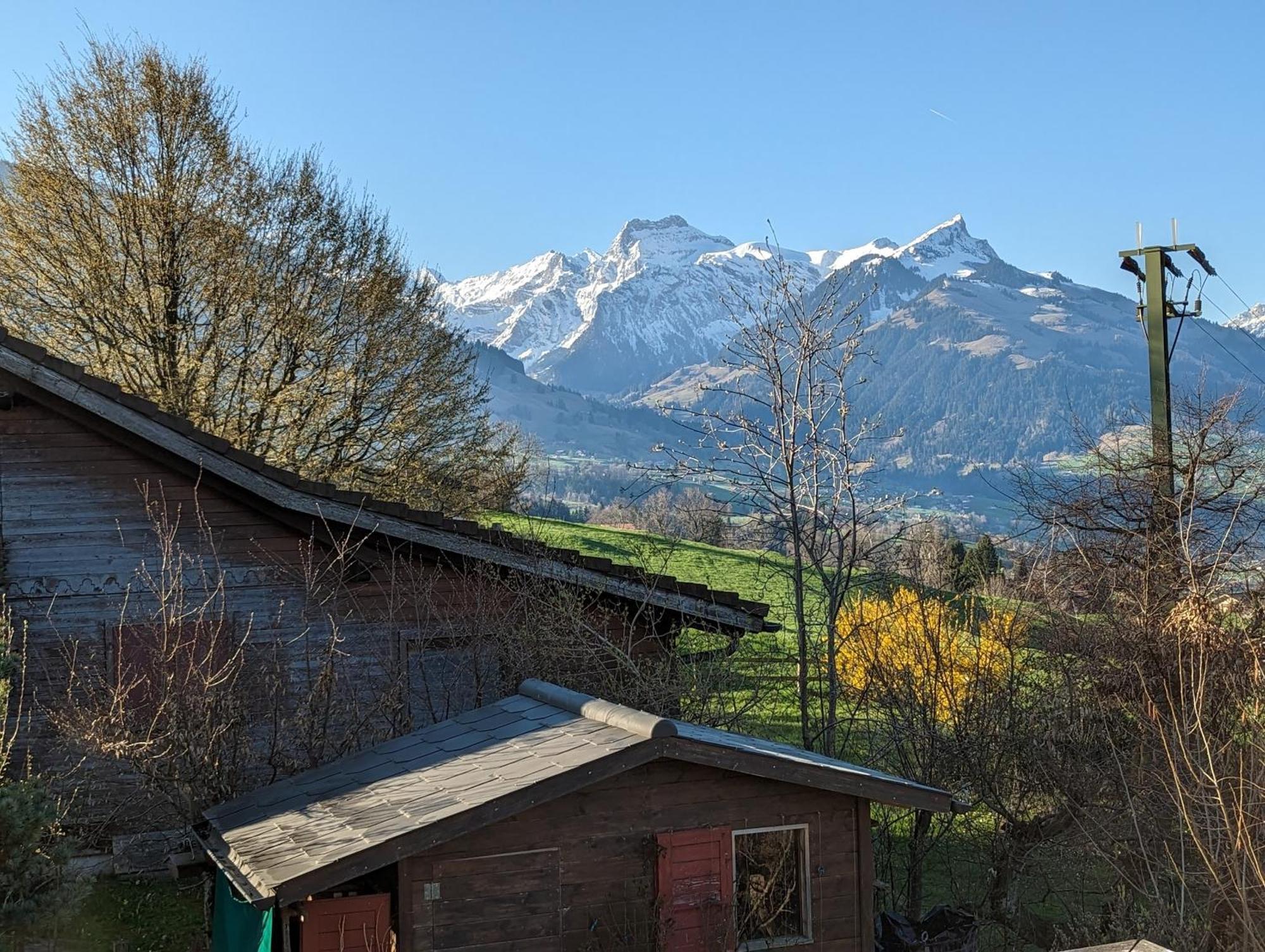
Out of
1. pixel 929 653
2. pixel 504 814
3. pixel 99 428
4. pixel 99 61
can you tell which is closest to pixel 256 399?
pixel 99 61

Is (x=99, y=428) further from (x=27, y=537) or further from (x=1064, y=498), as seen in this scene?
(x=1064, y=498)

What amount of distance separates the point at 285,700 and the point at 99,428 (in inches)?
150

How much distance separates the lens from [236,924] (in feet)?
32.7

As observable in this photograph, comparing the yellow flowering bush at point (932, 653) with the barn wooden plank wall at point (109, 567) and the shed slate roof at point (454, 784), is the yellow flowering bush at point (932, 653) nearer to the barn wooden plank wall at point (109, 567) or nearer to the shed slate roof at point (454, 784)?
the shed slate roof at point (454, 784)

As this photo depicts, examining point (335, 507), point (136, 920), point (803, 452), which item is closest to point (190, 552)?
point (335, 507)

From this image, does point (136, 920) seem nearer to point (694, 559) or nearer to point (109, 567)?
point (109, 567)

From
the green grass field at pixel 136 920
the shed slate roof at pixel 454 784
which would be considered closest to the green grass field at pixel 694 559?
the green grass field at pixel 136 920

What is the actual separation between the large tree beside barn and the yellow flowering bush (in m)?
10.7

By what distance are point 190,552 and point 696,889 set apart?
26.9 ft

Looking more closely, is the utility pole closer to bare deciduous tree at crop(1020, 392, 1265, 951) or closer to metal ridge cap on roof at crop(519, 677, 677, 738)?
bare deciduous tree at crop(1020, 392, 1265, 951)

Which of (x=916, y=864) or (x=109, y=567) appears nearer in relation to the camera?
(x=916, y=864)

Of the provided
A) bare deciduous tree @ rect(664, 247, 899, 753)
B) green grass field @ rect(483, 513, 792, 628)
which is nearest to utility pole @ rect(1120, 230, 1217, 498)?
bare deciduous tree @ rect(664, 247, 899, 753)

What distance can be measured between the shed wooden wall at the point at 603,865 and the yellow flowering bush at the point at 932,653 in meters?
5.16

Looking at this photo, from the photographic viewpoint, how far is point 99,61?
2466cm
